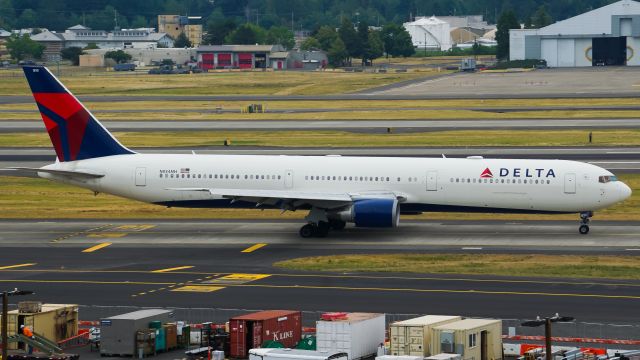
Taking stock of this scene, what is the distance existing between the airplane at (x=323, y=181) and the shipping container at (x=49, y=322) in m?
20.5

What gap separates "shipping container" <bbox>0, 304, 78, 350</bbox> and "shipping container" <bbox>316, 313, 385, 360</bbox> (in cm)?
928

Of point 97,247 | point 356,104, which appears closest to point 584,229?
point 97,247

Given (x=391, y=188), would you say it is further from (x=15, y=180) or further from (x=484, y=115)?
(x=484, y=115)

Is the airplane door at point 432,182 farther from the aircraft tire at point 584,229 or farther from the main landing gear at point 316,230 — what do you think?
the aircraft tire at point 584,229

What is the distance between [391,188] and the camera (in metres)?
66.4

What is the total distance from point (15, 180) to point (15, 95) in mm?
97863

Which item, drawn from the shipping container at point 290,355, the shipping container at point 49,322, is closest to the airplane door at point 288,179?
the shipping container at point 49,322

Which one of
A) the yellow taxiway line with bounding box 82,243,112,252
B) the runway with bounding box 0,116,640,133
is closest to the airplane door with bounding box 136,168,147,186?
the yellow taxiway line with bounding box 82,243,112,252

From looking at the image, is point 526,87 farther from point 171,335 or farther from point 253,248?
point 171,335

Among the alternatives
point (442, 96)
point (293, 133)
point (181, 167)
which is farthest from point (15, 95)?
point (181, 167)

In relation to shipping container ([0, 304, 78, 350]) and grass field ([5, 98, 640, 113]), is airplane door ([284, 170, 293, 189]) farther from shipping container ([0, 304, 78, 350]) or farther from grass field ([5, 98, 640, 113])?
grass field ([5, 98, 640, 113])

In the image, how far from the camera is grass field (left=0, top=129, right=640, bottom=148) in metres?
107

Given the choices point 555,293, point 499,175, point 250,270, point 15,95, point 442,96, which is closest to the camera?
point 555,293

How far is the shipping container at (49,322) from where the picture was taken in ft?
137
